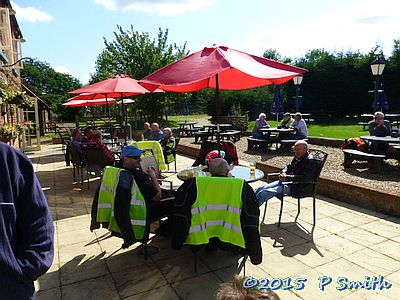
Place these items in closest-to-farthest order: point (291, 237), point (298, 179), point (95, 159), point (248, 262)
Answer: point (248, 262) < point (291, 237) < point (298, 179) < point (95, 159)

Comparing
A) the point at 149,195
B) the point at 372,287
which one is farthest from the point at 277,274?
the point at 149,195

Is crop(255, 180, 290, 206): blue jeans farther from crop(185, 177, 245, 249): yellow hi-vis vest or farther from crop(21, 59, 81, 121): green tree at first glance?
crop(21, 59, 81, 121): green tree

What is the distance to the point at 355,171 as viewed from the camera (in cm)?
670

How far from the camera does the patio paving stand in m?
2.64

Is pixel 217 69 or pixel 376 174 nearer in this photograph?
pixel 217 69

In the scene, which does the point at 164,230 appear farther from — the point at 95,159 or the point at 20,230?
the point at 95,159

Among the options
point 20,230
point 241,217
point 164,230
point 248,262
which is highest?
point 20,230

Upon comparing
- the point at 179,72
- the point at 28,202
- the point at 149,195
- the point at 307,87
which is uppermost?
the point at 307,87

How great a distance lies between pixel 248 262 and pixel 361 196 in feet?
8.01

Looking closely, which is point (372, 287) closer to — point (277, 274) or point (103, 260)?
point (277, 274)

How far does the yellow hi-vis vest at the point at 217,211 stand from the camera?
263 centimetres

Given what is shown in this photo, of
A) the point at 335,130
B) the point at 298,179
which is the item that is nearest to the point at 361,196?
the point at 298,179

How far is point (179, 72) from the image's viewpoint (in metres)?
3.23

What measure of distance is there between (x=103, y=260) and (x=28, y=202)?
2.12m
